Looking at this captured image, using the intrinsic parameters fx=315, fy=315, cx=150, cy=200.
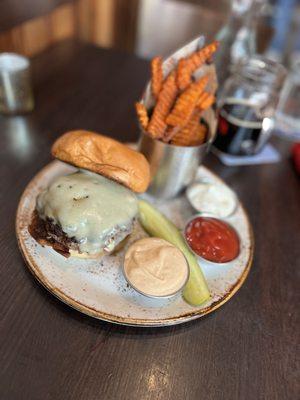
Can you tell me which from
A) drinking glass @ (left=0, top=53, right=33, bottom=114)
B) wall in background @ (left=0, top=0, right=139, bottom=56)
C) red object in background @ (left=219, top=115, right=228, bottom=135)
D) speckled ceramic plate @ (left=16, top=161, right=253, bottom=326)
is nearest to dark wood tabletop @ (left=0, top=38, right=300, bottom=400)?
speckled ceramic plate @ (left=16, top=161, right=253, bottom=326)

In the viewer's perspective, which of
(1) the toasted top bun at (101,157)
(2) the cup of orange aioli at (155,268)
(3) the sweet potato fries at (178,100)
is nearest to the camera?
(2) the cup of orange aioli at (155,268)

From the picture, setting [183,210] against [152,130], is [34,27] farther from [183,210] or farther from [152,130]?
[183,210]

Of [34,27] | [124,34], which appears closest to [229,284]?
[34,27]

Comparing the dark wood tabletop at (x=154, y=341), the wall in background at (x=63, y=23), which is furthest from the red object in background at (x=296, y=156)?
the wall in background at (x=63, y=23)

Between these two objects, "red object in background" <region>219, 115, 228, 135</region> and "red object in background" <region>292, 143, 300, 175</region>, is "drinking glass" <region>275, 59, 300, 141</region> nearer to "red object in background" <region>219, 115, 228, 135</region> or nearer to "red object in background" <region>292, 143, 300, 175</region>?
"red object in background" <region>292, 143, 300, 175</region>

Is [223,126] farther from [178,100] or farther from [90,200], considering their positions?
[90,200]

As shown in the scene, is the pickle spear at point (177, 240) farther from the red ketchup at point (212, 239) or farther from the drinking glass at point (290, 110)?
the drinking glass at point (290, 110)
